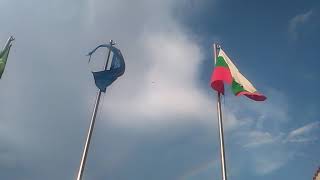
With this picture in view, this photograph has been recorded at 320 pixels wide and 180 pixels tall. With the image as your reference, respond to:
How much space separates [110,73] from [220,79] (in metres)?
6.73

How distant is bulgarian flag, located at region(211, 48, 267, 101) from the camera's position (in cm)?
2141

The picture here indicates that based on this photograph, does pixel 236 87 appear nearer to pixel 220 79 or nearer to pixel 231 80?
pixel 231 80

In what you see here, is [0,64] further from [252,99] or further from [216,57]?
[252,99]

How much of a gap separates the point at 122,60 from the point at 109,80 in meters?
1.80

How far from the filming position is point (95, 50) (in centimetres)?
2428

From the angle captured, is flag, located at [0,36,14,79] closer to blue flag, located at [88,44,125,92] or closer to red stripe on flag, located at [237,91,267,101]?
blue flag, located at [88,44,125,92]

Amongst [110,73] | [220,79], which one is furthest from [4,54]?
[220,79]

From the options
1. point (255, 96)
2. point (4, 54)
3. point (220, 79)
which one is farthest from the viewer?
point (4, 54)

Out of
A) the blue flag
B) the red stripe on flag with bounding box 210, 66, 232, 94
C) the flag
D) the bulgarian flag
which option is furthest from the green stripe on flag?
the flag

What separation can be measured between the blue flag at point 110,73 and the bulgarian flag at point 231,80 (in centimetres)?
584

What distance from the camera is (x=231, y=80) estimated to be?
75.1 ft

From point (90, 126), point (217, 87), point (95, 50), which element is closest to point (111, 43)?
point (95, 50)

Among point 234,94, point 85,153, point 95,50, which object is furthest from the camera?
point 95,50

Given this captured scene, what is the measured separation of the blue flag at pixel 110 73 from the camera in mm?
23219
